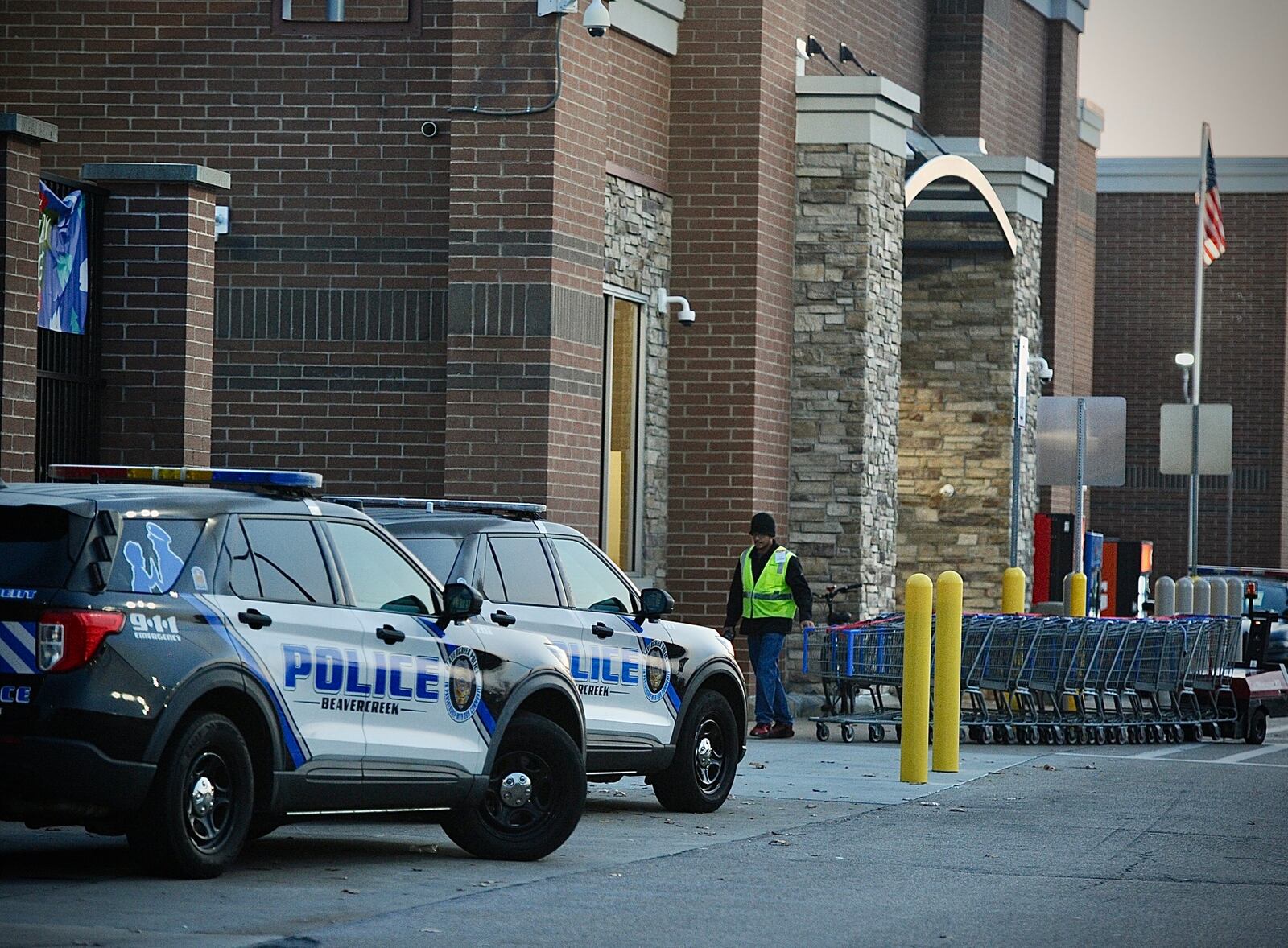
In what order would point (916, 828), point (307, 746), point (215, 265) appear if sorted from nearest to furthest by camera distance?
point (307, 746) < point (916, 828) < point (215, 265)

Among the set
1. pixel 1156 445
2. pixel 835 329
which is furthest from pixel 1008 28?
pixel 1156 445

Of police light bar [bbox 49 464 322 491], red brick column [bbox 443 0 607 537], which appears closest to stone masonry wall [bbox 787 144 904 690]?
red brick column [bbox 443 0 607 537]

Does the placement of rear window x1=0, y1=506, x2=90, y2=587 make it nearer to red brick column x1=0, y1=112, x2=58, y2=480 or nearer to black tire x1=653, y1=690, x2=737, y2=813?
red brick column x1=0, y1=112, x2=58, y2=480

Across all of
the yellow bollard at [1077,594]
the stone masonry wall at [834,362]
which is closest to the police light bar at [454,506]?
the stone masonry wall at [834,362]

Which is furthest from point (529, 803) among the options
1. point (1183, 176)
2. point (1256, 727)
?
point (1183, 176)

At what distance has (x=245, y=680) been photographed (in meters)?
9.63

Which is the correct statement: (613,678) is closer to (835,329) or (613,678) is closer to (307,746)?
(307,746)

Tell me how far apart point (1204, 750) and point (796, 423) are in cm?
547

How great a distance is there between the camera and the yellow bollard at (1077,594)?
914 inches

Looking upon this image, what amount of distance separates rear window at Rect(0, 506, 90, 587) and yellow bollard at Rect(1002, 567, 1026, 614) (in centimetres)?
1534

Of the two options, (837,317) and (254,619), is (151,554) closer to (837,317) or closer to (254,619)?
(254,619)

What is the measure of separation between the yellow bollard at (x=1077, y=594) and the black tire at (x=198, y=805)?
14592 millimetres

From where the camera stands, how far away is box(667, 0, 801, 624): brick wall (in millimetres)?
21781

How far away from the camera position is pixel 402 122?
18953 millimetres
